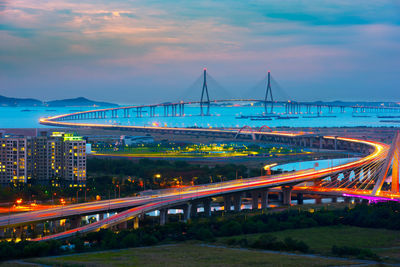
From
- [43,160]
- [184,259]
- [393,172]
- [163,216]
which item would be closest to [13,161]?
[43,160]

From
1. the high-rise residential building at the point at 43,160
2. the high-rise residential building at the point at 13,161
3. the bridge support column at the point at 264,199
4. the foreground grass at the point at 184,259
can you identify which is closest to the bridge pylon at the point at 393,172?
the bridge support column at the point at 264,199

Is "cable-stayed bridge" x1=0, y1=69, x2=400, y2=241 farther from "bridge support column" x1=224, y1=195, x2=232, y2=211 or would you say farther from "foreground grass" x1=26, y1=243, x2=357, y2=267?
"foreground grass" x1=26, y1=243, x2=357, y2=267

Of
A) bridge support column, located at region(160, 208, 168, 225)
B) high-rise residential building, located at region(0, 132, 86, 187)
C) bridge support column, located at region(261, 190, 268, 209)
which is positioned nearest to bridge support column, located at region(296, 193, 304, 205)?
bridge support column, located at region(261, 190, 268, 209)

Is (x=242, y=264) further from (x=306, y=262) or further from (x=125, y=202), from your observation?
(x=125, y=202)

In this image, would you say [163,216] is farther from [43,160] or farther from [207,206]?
[43,160]

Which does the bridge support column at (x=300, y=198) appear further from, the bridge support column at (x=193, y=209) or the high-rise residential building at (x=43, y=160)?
the high-rise residential building at (x=43, y=160)

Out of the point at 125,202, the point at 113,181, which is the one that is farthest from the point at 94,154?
the point at 125,202
